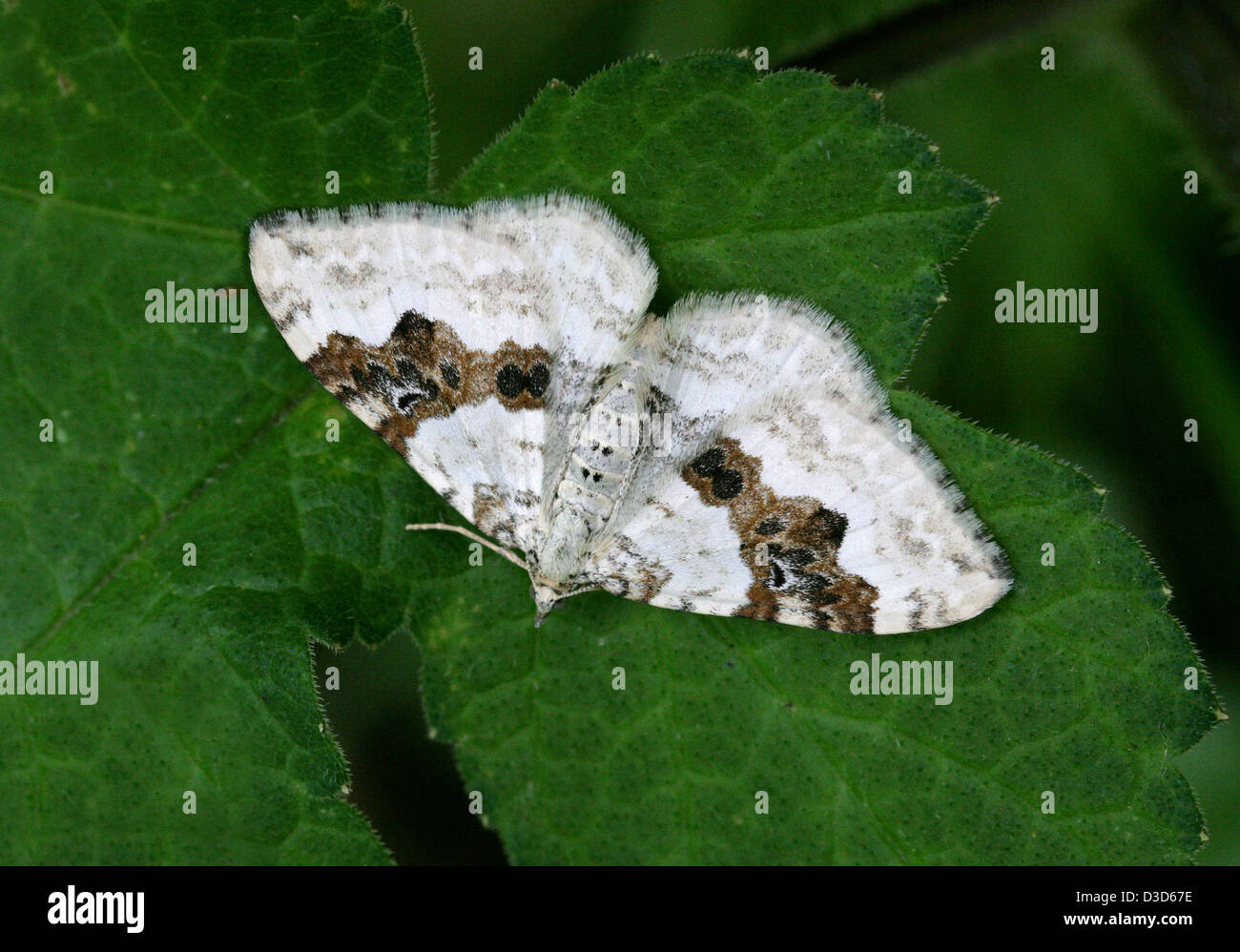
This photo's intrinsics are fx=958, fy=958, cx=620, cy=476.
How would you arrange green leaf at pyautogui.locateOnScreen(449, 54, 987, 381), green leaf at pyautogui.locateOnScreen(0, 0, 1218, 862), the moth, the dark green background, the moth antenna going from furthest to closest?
the dark green background, the moth antenna, the moth, green leaf at pyautogui.locateOnScreen(0, 0, 1218, 862), green leaf at pyautogui.locateOnScreen(449, 54, 987, 381)

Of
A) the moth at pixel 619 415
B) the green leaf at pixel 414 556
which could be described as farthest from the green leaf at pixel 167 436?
the moth at pixel 619 415

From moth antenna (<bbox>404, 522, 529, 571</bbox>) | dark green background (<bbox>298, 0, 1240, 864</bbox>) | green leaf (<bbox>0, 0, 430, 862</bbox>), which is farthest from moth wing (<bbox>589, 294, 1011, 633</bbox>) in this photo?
green leaf (<bbox>0, 0, 430, 862</bbox>)

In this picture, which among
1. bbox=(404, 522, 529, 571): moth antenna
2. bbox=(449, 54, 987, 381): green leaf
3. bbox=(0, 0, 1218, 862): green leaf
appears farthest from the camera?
bbox=(404, 522, 529, 571): moth antenna

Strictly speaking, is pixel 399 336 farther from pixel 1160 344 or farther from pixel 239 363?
pixel 1160 344

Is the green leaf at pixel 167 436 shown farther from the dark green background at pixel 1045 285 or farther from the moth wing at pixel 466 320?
the dark green background at pixel 1045 285

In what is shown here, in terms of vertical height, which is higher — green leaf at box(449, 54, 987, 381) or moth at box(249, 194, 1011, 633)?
green leaf at box(449, 54, 987, 381)

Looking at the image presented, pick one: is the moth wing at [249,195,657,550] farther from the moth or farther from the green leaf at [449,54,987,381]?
the green leaf at [449,54,987,381]

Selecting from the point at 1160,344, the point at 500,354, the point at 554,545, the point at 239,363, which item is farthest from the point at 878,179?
the point at 239,363

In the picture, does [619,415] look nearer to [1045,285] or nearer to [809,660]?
[809,660]
